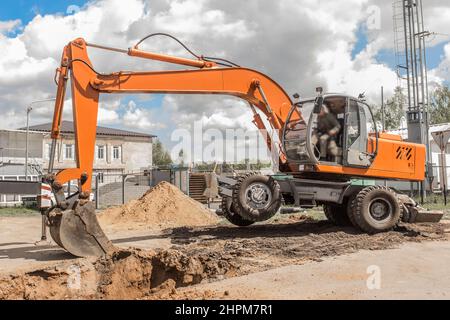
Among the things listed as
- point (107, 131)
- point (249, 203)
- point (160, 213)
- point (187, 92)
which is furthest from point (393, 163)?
point (107, 131)

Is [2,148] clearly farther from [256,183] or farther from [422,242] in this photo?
[422,242]

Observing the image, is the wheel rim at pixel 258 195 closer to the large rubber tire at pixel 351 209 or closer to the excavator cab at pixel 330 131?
the excavator cab at pixel 330 131

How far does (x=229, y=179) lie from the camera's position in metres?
10.1

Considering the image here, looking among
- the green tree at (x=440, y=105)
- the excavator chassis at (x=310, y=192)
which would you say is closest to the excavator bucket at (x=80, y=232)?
the excavator chassis at (x=310, y=192)

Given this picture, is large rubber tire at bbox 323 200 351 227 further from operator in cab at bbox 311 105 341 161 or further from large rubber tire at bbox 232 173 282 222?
large rubber tire at bbox 232 173 282 222

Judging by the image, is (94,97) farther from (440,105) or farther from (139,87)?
(440,105)

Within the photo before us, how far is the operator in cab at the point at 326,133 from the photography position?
10102mm

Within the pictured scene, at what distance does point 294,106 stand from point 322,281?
495 centimetres

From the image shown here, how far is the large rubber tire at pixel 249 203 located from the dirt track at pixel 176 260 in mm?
530

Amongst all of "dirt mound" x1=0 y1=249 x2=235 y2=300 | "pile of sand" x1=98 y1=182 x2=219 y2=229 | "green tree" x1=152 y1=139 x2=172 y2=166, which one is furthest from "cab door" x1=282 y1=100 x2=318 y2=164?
"green tree" x1=152 y1=139 x2=172 y2=166

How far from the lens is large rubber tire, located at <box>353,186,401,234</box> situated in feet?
33.3

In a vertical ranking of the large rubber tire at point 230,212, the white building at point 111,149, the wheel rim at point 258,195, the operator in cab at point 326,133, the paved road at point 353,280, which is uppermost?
the white building at point 111,149

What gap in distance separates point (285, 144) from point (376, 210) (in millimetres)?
2515

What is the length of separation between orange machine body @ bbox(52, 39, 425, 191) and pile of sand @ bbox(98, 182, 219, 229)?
5783mm
